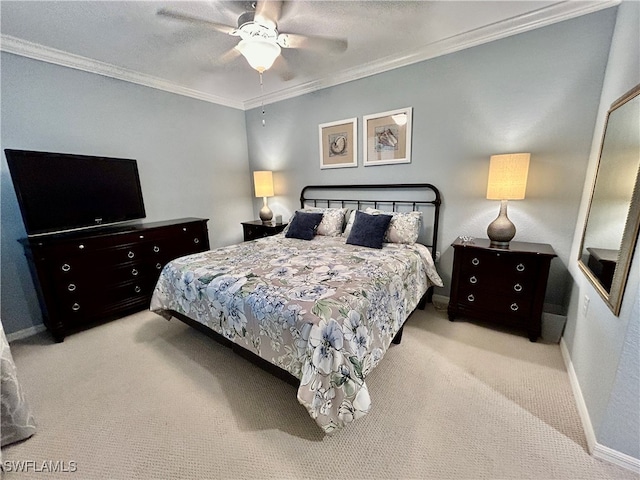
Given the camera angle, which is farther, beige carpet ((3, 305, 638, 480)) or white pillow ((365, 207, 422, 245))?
white pillow ((365, 207, 422, 245))

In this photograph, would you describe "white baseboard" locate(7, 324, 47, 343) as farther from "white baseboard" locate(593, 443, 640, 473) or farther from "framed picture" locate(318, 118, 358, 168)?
"white baseboard" locate(593, 443, 640, 473)

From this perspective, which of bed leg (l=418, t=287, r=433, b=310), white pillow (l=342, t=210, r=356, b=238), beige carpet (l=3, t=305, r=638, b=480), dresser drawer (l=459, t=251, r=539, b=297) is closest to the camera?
beige carpet (l=3, t=305, r=638, b=480)

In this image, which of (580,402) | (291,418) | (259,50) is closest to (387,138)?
(259,50)

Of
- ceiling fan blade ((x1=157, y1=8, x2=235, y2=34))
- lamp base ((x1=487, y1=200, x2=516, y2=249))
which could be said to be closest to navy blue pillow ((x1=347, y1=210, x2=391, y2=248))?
lamp base ((x1=487, y1=200, x2=516, y2=249))

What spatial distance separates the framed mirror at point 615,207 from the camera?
1268 millimetres

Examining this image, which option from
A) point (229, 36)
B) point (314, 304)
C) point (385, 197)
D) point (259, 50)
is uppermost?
point (229, 36)

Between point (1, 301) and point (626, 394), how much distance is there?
4.54 m

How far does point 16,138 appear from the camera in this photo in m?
2.41

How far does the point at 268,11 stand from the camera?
6.03 ft

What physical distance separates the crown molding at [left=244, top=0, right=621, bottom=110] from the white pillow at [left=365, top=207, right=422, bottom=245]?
1628 millimetres

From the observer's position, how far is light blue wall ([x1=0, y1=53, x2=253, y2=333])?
2422 mm

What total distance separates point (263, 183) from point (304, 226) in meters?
1.28

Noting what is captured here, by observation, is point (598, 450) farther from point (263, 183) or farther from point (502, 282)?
point (263, 183)

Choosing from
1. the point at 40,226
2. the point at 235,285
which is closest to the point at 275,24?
the point at 235,285
